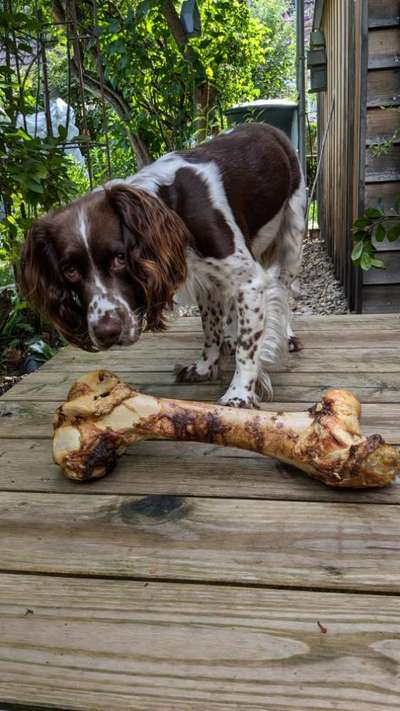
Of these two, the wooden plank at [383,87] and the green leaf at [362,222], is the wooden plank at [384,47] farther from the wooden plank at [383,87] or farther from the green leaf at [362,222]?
the green leaf at [362,222]

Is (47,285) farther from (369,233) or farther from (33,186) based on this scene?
(369,233)

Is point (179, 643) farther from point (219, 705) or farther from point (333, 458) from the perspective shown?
point (333, 458)

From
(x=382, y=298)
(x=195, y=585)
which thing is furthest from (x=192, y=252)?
(x=382, y=298)

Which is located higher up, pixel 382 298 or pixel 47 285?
pixel 47 285

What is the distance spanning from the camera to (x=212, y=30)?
6023 mm

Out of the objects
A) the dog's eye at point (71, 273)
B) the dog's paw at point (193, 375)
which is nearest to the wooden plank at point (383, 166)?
the dog's paw at point (193, 375)

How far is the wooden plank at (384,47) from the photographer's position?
3402mm

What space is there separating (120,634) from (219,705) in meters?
0.22

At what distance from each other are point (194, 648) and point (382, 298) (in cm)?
312

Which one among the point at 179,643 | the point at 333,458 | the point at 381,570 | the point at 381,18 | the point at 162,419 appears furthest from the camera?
the point at 381,18

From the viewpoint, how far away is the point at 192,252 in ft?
6.98

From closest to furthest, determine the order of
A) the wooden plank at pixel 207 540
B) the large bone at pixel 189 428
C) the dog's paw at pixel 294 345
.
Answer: the wooden plank at pixel 207 540
the large bone at pixel 189 428
the dog's paw at pixel 294 345

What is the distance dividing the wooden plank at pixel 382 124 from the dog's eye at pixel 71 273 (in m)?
2.40

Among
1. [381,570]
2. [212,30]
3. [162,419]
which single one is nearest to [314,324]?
[162,419]
